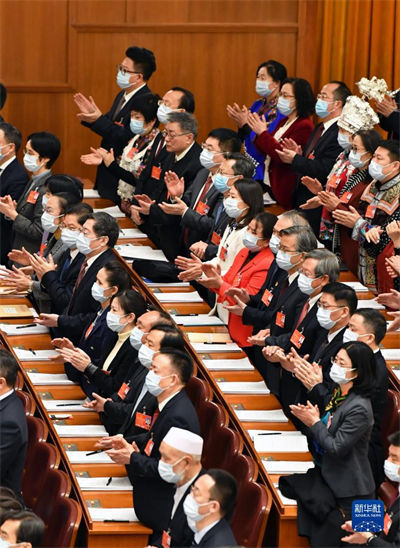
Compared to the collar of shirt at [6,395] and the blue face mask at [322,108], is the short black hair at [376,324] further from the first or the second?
the blue face mask at [322,108]

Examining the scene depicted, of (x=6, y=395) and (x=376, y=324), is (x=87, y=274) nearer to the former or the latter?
(x=6, y=395)

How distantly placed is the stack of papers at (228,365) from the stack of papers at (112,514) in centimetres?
76

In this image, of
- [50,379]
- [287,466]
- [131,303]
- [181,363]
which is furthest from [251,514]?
[50,379]

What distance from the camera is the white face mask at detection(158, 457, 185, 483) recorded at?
385 cm

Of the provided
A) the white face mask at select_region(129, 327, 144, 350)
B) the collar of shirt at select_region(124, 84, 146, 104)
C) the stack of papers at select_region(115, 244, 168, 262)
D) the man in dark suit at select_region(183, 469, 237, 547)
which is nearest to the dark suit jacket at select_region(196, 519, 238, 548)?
the man in dark suit at select_region(183, 469, 237, 547)

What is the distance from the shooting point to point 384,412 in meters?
4.28

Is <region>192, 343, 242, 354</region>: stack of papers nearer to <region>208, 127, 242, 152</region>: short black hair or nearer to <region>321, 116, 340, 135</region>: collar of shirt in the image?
<region>208, 127, 242, 152</region>: short black hair

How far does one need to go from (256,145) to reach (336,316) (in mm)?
2106

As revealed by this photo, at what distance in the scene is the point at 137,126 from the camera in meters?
6.31

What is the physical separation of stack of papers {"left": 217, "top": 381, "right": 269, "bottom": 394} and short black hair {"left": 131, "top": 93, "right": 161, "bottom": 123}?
1.93 meters

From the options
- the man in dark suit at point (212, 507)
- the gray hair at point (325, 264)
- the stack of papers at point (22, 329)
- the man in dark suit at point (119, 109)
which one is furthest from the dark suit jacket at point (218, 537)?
the man in dark suit at point (119, 109)

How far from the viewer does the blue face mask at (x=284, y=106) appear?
20.1 feet

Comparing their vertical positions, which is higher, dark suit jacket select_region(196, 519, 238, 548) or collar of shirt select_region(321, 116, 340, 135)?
collar of shirt select_region(321, 116, 340, 135)

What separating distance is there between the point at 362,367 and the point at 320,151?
81.7 inches
